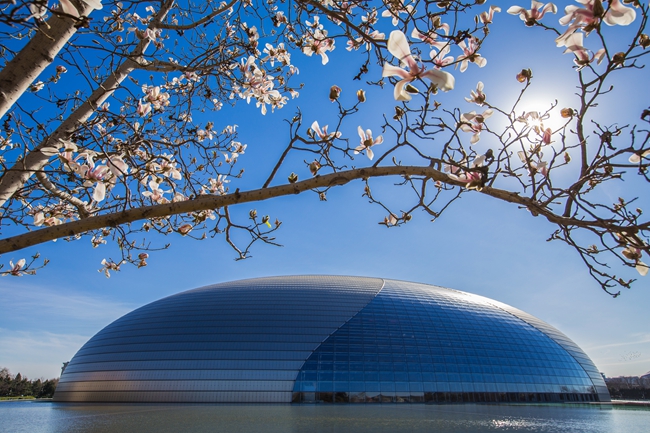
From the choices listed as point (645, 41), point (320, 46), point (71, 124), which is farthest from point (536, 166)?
point (71, 124)

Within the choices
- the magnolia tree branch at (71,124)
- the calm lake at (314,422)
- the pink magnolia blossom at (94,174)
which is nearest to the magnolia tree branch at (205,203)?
the magnolia tree branch at (71,124)

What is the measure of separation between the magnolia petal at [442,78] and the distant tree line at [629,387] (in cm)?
4923

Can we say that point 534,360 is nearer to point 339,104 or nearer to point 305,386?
point 305,386

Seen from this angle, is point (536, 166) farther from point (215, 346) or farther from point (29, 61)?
point (215, 346)

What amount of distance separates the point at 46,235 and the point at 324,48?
2.78 meters

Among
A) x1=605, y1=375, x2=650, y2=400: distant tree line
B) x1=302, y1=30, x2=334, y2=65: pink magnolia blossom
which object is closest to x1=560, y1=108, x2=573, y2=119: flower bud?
x1=302, y1=30, x2=334, y2=65: pink magnolia blossom

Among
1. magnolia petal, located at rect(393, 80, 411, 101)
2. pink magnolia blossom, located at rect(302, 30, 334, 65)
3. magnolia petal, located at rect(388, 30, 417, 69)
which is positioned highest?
pink magnolia blossom, located at rect(302, 30, 334, 65)

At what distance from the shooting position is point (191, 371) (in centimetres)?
2358

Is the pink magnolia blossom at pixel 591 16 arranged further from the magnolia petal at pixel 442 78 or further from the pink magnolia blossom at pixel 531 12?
the magnolia petal at pixel 442 78

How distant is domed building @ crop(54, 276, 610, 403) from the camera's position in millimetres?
22781

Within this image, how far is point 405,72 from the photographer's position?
1.51 meters

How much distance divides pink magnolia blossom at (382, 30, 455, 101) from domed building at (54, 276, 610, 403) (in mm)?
22765

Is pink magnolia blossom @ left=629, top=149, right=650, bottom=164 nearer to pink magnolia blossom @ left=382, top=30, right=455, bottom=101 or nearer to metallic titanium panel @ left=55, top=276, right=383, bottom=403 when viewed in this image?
pink magnolia blossom @ left=382, top=30, right=455, bottom=101

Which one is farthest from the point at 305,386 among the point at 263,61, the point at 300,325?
the point at 263,61
